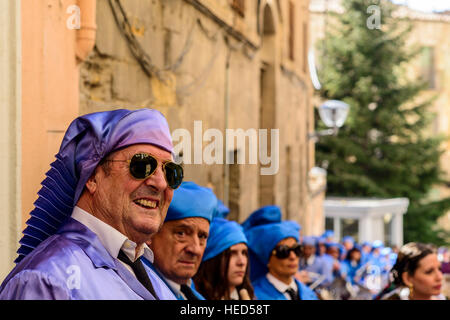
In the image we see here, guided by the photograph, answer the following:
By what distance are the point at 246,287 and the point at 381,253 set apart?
9.84 meters

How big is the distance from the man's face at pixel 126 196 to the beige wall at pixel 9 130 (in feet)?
2.71

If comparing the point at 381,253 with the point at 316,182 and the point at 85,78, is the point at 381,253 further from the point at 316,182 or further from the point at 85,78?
the point at 85,78

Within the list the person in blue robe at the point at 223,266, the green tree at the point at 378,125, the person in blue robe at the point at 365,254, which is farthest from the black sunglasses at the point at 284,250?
the green tree at the point at 378,125

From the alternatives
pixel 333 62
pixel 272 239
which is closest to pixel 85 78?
pixel 272 239

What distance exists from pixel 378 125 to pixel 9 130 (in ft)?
86.1

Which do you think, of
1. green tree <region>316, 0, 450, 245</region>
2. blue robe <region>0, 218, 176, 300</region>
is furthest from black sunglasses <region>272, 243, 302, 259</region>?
green tree <region>316, 0, 450, 245</region>

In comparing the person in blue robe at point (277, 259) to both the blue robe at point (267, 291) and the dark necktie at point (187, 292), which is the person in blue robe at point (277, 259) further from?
the dark necktie at point (187, 292)

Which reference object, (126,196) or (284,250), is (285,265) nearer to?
(284,250)

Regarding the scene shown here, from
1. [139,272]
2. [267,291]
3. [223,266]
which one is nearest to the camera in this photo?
[139,272]

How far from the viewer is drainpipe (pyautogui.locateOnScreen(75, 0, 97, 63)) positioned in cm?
321

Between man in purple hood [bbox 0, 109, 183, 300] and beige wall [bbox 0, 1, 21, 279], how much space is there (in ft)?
2.38

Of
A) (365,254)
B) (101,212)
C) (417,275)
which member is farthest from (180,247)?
(365,254)

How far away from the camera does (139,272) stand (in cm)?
205

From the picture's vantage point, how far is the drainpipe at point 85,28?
126 inches
